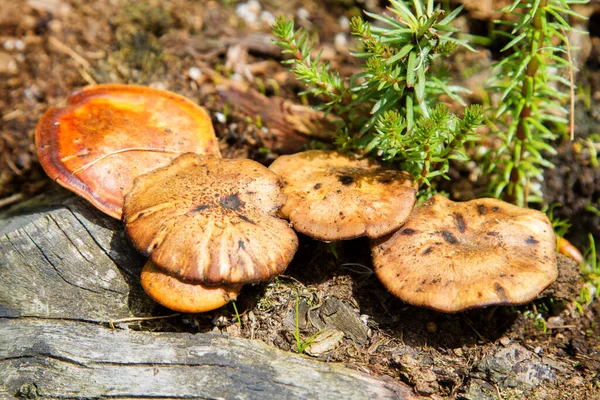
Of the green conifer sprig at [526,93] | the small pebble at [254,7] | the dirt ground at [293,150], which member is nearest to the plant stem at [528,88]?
the green conifer sprig at [526,93]

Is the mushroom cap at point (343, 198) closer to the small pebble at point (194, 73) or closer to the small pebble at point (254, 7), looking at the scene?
the small pebble at point (194, 73)

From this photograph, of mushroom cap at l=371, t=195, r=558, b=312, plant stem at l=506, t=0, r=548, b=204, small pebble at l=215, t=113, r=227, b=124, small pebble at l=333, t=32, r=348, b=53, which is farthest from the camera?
small pebble at l=333, t=32, r=348, b=53

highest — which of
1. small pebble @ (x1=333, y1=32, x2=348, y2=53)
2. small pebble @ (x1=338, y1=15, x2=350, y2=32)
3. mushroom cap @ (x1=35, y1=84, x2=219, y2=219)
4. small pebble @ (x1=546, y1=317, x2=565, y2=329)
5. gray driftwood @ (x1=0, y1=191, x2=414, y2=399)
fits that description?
small pebble @ (x1=338, y1=15, x2=350, y2=32)

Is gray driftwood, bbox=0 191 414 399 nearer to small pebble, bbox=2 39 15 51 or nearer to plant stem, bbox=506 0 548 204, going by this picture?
plant stem, bbox=506 0 548 204

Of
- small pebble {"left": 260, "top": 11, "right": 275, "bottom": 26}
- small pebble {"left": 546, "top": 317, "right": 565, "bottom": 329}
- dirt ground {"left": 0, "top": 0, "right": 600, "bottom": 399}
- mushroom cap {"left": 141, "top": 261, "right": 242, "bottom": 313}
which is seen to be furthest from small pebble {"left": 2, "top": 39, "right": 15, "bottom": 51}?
small pebble {"left": 546, "top": 317, "right": 565, "bottom": 329}

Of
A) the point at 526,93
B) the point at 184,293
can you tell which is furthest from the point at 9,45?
the point at 526,93

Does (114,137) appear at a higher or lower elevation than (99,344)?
higher

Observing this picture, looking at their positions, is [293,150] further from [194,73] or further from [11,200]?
[11,200]
